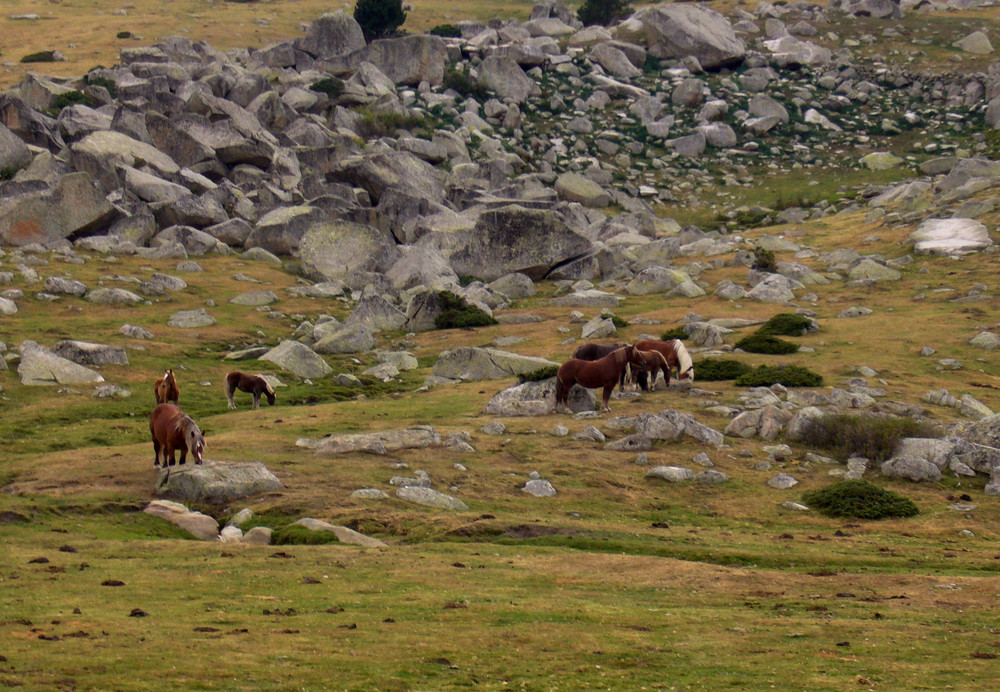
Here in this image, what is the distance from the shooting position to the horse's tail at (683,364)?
1383 inches

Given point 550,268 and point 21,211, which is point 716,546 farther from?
point 21,211

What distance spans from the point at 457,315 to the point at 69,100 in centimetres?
4723

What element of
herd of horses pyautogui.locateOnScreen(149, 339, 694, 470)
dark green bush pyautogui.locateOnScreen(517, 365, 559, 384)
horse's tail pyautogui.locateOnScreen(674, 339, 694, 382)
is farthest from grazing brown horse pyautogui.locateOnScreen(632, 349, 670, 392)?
dark green bush pyautogui.locateOnScreen(517, 365, 559, 384)

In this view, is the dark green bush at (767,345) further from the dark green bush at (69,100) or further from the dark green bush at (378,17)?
the dark green bush at (378,17)

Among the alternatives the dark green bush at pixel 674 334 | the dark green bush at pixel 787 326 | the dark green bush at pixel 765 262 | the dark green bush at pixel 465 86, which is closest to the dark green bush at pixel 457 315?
the dark green bush at pixel 674 334

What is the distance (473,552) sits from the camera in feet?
64.1

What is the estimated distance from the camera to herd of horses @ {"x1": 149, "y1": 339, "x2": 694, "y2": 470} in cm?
2288

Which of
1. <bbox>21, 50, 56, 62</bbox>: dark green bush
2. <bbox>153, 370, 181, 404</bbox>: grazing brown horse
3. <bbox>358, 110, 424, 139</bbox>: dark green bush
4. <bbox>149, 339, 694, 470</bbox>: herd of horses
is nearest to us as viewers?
<bbox>149, 339, 694, 470</bbox>: herd of horses

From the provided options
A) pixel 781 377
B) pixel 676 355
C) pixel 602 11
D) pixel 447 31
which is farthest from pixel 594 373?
pixel 602 11

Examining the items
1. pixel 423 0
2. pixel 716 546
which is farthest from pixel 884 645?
pixel 423 0

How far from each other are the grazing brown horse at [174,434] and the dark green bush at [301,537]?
11.8ft

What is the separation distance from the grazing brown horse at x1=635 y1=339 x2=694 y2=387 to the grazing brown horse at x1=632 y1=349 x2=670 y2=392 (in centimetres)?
30

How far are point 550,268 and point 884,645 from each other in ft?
171

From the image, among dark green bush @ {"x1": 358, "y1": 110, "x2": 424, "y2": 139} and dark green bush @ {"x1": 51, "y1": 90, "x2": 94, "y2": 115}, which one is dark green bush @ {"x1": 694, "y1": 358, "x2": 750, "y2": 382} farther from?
dark green bush @ {"x1": 51, "y1": 90, "x2": 94, "y2": 115}
